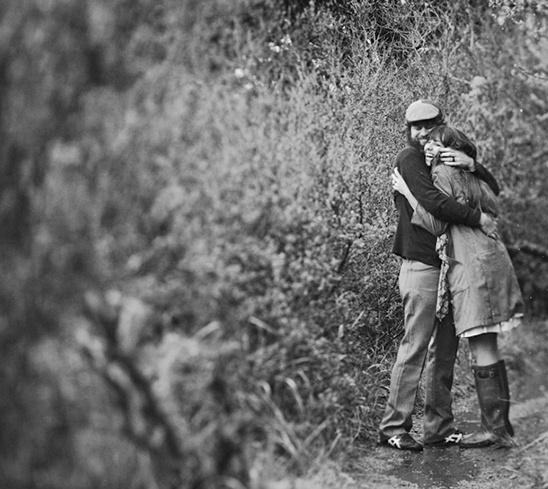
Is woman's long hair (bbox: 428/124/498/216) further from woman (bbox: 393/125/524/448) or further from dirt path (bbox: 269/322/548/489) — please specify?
dirt path (bbox: 269/322/548/489)

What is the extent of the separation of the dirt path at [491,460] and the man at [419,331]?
5.5 inches

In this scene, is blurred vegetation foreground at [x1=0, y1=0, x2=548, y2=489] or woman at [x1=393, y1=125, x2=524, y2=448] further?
woman at [x1=393, y1=125, x2=524, y2=448]

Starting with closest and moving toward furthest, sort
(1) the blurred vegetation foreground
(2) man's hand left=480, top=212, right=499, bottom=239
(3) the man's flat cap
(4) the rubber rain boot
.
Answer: (1) the blurred vegetation foreground, (4) the rubber rain boot, (2) man's hand left=480, top=212, right=499, bottom=239, (3) the man's flat cap

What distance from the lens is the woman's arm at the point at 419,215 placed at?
5207mm

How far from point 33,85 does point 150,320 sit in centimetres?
85

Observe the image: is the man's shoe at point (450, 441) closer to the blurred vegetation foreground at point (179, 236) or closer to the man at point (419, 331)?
the man at point (419, 331)

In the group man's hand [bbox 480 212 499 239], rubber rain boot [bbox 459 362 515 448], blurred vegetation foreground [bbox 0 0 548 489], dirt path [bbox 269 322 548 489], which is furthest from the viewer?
man's hand [bbox 480 212 499 239]

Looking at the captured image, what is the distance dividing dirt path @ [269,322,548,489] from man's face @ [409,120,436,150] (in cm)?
118

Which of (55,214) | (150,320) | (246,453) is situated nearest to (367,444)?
(246,453)

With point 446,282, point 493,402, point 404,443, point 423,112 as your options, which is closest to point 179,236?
point 493,402

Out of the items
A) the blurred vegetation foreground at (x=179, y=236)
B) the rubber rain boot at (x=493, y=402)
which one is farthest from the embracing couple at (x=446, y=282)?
the blurred vegetation foreground at (x=179, y=236)

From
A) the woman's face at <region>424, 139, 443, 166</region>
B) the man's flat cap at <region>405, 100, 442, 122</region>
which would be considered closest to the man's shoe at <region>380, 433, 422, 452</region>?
the woman's face at <region>424, 139, 443, 166</region>

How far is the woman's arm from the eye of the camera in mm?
5207

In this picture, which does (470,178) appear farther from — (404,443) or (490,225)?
(404,443)
